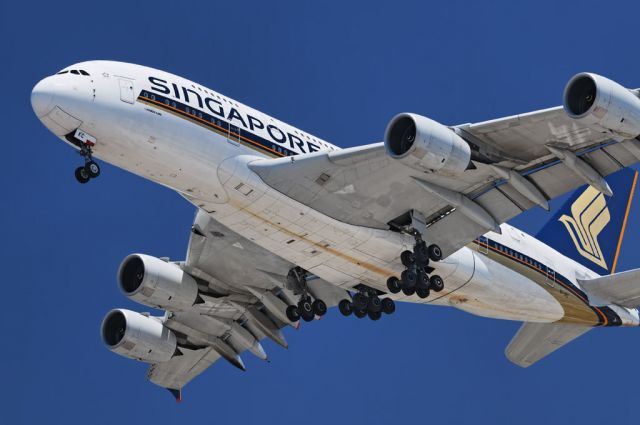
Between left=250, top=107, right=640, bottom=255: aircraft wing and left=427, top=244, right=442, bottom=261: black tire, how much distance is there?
41cm

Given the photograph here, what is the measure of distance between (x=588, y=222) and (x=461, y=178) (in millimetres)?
12673

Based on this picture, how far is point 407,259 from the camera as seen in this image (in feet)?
116

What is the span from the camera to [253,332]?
41875 millimetres

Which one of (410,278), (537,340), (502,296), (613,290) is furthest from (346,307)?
(613,290)

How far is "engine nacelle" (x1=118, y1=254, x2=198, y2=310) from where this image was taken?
3888 centimetres

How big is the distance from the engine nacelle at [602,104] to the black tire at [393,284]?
8609 mm

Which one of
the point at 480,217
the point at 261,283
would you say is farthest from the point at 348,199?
the point at 261,283

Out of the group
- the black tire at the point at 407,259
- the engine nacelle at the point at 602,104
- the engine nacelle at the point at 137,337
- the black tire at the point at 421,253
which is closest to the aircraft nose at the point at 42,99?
the black tire at the point at 407,259

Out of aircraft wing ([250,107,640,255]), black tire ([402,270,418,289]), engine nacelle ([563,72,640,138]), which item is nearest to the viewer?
engine nacelle ([563,72,640,138])

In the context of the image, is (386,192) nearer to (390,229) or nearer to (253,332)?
(390,229)

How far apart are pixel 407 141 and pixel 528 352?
42.9 ft

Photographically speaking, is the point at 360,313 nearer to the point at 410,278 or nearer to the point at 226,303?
the point at 410,278

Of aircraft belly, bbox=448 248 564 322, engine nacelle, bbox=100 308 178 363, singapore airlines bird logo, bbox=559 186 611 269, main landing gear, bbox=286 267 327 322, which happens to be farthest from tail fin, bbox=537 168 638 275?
engine nacelle, bbox=100 308 178 363

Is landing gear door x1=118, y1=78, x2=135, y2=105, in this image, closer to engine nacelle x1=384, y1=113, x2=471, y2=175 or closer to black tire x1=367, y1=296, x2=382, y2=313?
engine nacelle x1=384, y1=113, x2=471, y2=175
